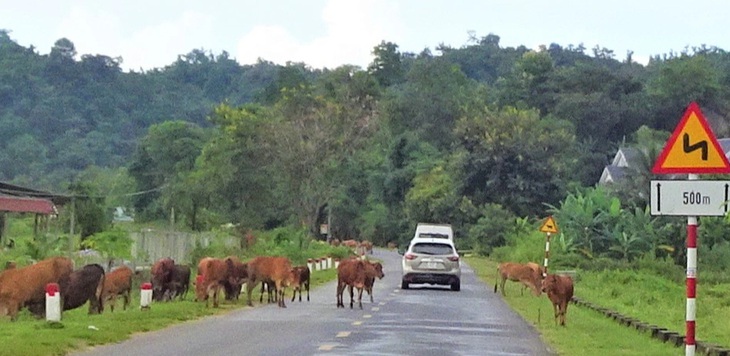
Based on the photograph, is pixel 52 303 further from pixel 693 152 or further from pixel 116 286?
pixel 693 152

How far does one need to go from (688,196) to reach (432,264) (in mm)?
24806

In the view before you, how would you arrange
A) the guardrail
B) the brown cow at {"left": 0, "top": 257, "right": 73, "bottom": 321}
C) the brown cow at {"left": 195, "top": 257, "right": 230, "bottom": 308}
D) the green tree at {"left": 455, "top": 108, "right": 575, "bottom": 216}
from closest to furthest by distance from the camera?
the guardrail → the brown cow at {"left": 0, "top": 257, "right": 73, "bottom": 321} → the brown cow at {"left": 195, "top": 257, "right": 230, "bottom": 308} → the green tree at {"left": 455, "top": 108, "right": 575, "bottom": 216}

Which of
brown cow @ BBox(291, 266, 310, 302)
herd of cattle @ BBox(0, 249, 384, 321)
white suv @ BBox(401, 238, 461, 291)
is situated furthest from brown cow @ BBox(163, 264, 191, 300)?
white suv @ BBox(401, 238, 461, 291)

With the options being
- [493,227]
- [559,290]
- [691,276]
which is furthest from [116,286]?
[493,227]

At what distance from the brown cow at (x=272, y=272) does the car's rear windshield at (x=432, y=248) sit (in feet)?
29.1

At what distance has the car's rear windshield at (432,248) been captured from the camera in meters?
39.0

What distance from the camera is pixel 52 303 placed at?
71.0 feet

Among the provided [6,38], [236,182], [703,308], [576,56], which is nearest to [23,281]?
[703,308]

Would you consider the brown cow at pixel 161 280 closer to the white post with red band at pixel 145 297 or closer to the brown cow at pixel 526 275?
the white post with red band at pixel 145 297

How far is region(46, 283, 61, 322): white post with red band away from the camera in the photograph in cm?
2142

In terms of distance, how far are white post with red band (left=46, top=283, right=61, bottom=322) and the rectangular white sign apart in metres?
10.8

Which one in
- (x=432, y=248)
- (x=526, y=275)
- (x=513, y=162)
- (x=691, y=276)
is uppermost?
(x=513, y=162)

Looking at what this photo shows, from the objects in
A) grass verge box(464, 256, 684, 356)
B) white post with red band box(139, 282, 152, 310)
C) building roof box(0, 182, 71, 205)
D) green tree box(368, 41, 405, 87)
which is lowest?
grass verge box(464, 256, 684, 356)

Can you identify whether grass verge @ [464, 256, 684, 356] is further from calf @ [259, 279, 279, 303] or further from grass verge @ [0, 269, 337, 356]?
grass verge @ [0, 269, 337, 356]
